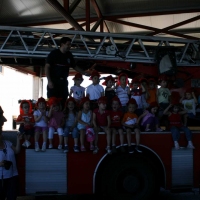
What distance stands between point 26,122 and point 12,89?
17.7 m

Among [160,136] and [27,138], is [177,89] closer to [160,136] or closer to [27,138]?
[160,136]

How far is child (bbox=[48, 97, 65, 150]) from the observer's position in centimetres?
534

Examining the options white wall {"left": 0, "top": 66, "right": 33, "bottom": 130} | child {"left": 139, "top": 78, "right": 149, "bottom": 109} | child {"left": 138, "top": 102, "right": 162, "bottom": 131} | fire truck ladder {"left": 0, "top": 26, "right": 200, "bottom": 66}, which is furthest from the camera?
white wall {"left": 0, "top": 66, "right": 33, "bottom": 130}

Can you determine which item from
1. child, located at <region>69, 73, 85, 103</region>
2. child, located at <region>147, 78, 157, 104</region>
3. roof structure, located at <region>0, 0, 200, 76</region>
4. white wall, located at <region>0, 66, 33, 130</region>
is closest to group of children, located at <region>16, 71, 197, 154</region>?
child, located at <region>147, 78, 157, 104</region>

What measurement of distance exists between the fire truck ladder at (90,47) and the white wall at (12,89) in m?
12.5

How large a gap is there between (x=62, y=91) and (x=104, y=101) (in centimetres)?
105

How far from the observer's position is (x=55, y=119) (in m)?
5.55

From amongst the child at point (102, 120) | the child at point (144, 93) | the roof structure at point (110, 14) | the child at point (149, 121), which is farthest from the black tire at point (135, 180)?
the roof structure at point (110, 14)

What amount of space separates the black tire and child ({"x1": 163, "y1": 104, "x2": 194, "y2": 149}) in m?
0.61

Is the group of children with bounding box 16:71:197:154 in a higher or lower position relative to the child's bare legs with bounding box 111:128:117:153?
higher

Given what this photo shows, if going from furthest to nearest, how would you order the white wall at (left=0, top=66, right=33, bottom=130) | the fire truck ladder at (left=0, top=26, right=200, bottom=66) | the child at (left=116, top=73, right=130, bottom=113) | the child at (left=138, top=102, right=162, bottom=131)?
the white wall at (left=0, top=66, right=33, bottom=130)
the fire truck ladder at (left=0, top=26, right=200, bottom=66)
the child at (left=116, top=73, right=130, bottom=113)
the child at (left=138, top=102, right=162, bottom=131)

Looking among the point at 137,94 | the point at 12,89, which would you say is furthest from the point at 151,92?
the point at 12,89

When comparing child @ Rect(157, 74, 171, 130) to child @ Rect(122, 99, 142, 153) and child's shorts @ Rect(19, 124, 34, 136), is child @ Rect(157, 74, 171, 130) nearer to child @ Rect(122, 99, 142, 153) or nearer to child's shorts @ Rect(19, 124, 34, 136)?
child @ Rect(122, 99, 142, 153)

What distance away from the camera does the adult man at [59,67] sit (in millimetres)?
6301
